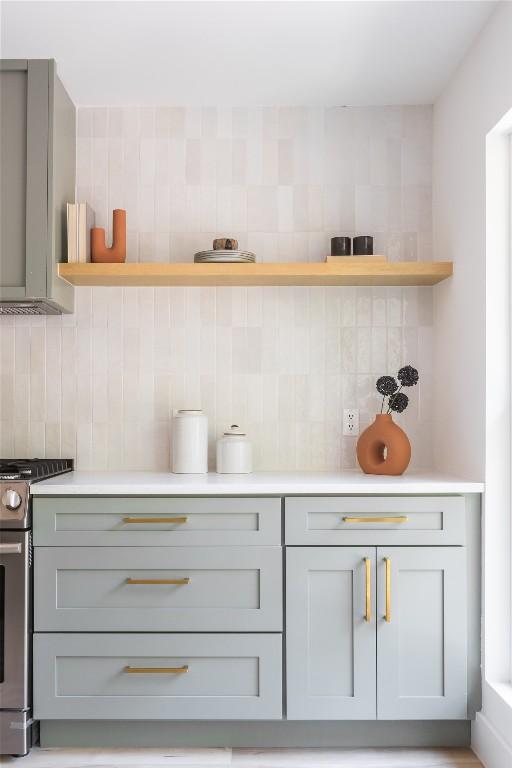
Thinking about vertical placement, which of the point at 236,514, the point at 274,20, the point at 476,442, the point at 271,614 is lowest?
the point at 271,614

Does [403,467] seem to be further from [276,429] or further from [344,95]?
[344,95]

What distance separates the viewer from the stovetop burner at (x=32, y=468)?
2.42 m

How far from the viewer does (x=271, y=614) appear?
7.75 ft

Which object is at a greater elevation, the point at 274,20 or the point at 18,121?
the point at 274,20

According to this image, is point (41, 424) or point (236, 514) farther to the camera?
point (41, 424)

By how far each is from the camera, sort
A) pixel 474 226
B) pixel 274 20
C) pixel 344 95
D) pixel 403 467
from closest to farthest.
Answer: pixel 274 20 < pixel 474 226 < pixel 403 467 < pixel 344 95

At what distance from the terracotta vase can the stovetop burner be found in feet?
3.98

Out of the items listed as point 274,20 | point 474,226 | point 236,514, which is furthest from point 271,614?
point 274,20

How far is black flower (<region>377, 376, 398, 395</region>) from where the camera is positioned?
2775 millimetres

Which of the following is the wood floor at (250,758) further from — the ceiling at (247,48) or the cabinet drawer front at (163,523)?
the ceiling at (247,48)

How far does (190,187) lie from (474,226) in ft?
4.02

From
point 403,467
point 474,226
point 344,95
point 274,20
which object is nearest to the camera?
point 274,20

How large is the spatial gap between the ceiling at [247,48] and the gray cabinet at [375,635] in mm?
1787

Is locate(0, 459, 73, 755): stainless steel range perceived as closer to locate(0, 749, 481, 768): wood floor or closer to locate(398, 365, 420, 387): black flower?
locate(0, 749, 481, 768): wood floor
